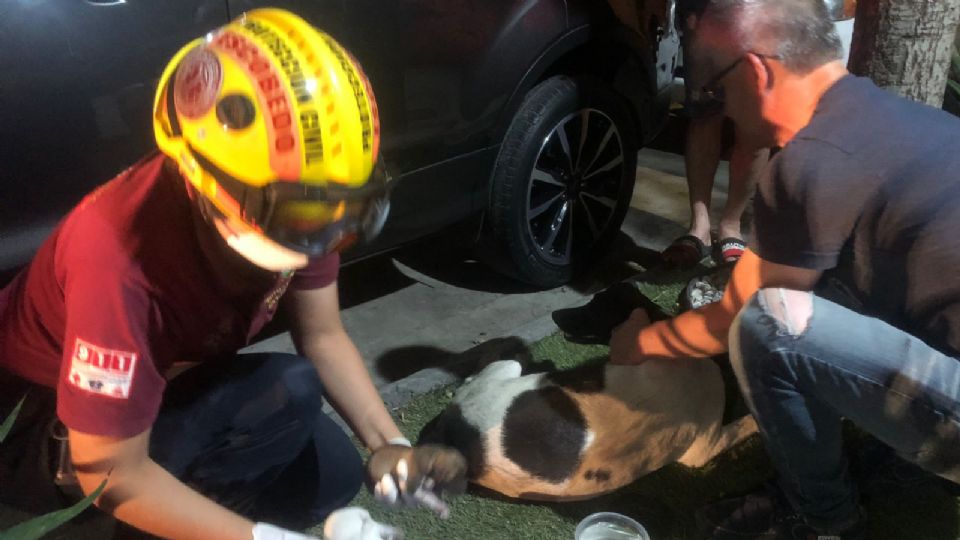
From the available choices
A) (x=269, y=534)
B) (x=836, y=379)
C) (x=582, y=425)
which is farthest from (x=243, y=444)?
(x=836, y=379)

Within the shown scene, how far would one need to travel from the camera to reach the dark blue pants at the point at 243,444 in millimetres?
1570

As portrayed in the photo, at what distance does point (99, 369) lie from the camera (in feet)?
4.26

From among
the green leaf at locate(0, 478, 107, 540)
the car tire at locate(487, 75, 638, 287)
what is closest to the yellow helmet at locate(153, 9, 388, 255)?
the green leaf at locate(0, 478, 107, 540)

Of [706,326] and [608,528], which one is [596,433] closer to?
[608,528]

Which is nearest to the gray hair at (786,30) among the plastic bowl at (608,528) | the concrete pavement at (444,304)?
the plastic bowl at (608,528)

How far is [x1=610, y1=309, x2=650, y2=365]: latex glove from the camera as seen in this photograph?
2154 millimetres

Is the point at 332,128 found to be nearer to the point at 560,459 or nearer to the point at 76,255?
the point at 76,255

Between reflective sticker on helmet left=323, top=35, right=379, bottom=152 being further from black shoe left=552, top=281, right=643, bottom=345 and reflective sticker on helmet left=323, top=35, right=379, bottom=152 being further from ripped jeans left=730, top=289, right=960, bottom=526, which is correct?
black shoe left=552, top=281, right=643, bottom=345

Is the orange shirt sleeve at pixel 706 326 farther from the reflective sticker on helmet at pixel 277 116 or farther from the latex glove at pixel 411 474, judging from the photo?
the reflective sticker on helmet at pixel 277 116

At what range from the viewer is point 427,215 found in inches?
112

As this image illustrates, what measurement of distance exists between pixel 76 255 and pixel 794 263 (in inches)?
53.3

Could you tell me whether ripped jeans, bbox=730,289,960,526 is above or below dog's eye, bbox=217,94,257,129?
below

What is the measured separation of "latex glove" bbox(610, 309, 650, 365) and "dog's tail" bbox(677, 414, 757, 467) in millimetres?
314

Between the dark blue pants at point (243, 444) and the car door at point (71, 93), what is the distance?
681 millimetres
